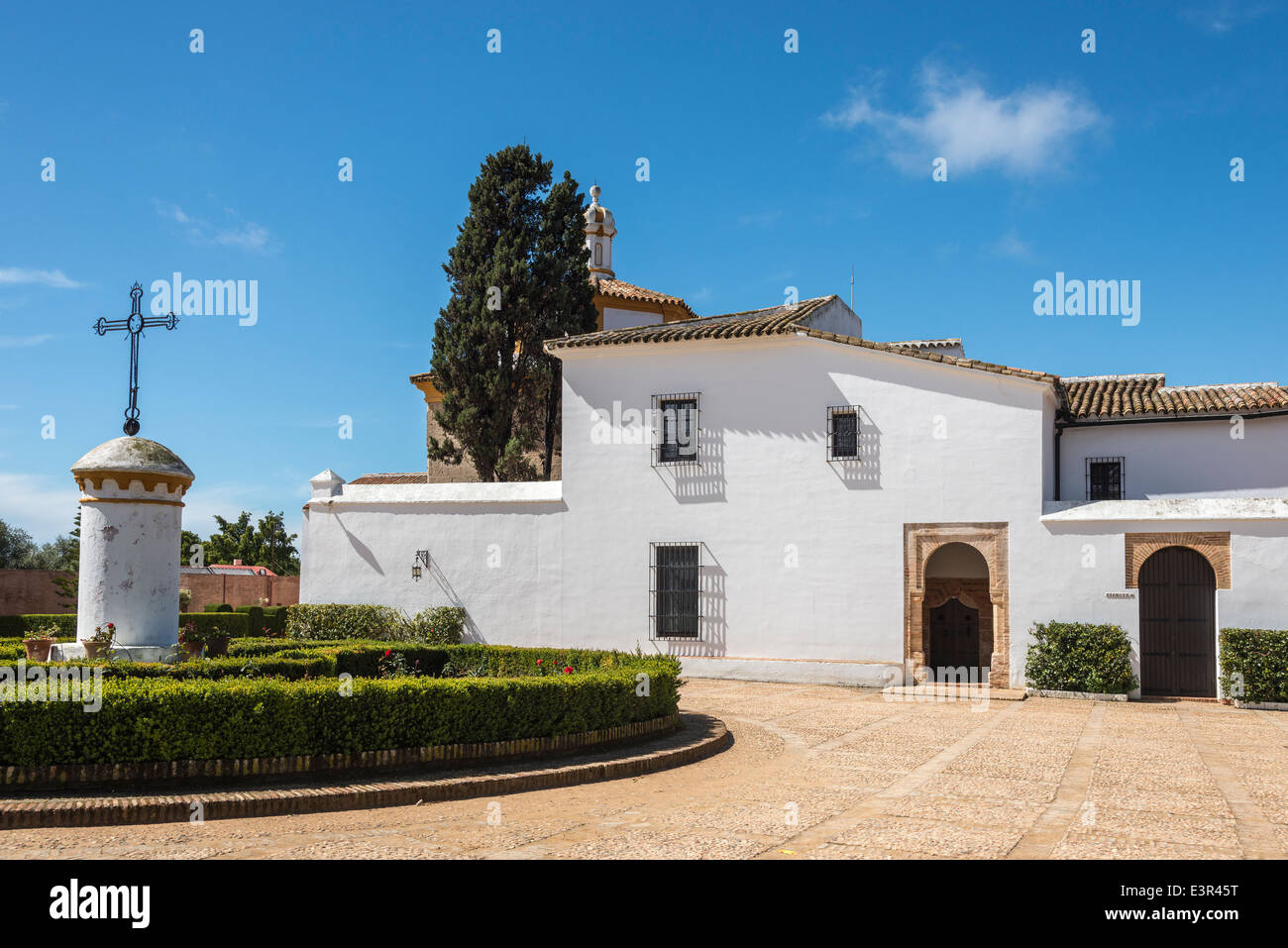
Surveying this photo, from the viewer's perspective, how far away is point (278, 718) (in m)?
7.89

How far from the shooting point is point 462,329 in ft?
84.9

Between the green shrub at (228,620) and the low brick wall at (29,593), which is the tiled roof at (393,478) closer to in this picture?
the green shrub at (228,620)

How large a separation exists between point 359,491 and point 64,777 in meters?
14.8

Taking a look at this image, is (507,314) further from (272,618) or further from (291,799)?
(291,799)

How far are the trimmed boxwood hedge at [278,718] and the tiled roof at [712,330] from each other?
11.0 meters

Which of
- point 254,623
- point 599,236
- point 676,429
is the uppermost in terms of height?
point 599,236

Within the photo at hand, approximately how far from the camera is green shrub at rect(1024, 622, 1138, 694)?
15.8 metres

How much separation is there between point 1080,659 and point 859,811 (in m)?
10.0

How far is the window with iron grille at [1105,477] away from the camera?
1902 cm

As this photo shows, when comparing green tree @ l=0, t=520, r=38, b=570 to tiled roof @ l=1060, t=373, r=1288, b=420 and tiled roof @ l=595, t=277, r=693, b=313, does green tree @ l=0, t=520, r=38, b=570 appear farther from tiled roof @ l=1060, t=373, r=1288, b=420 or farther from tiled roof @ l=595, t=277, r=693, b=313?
tiled roof @ l=1060, t=373, r=1288, b=420

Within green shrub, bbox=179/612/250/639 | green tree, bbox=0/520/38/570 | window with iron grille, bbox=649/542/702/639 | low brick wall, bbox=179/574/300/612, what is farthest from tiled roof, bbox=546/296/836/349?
green tree, bbox=0/520/38/570

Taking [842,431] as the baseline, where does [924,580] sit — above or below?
below

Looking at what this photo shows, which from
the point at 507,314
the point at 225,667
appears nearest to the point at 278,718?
the point at 225,667
